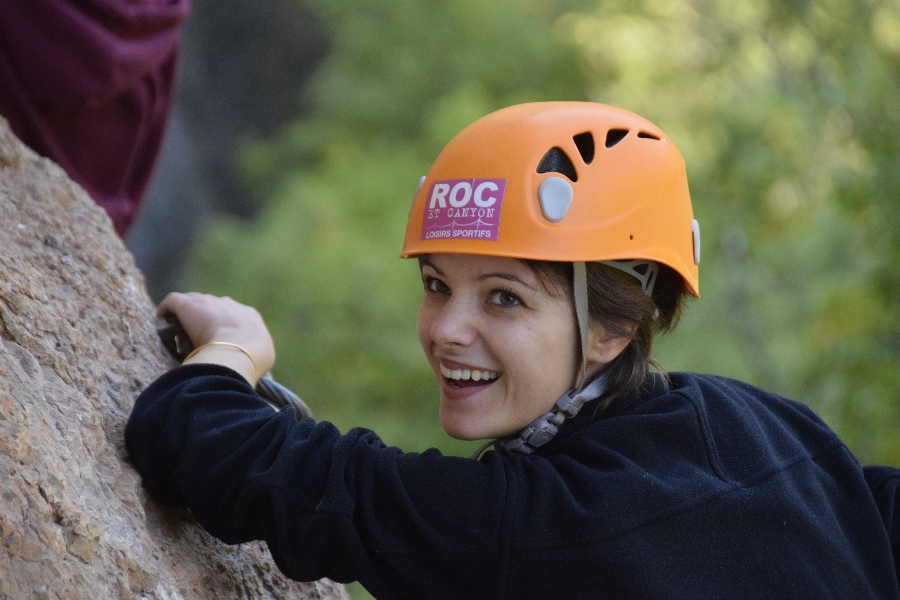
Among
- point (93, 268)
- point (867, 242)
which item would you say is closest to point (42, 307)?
point (93, 268)

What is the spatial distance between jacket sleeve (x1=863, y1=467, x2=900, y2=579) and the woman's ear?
30.9 inches

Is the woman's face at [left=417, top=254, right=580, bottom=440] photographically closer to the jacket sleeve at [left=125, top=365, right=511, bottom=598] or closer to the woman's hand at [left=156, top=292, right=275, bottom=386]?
the jacket sleeve at [left=125, top=365, right=511, bottom=598]

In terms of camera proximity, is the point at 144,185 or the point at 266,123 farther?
the point at 266,123

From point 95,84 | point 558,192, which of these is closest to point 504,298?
point 558,192

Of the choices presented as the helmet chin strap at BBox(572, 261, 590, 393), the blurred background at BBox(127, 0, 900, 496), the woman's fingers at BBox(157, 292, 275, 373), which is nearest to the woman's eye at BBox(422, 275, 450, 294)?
the helmet chin strap at BBox(572, 261, 590, 393)

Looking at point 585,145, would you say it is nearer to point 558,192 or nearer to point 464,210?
point 558,192

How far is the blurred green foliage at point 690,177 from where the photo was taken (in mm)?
4883

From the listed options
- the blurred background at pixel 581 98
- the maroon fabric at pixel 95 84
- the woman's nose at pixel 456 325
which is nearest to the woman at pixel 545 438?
the woman's nose at pixel 456 325

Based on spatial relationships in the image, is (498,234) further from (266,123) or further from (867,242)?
(266,123)

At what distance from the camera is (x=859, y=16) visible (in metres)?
5.04

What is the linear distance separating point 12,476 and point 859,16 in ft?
16.4

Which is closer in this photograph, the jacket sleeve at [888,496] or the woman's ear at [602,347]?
the woman's ear at [602,347]

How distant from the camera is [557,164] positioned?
1.87 m

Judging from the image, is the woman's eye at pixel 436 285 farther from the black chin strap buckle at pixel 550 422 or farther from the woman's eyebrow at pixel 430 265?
the black chin strap buckle at pixel 550 422
